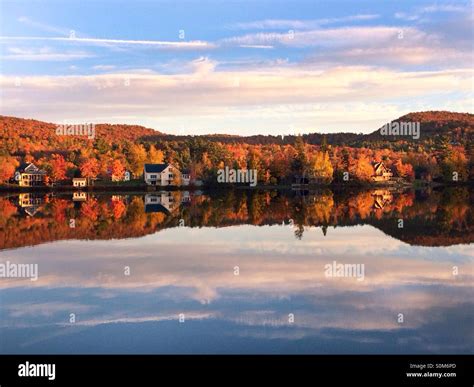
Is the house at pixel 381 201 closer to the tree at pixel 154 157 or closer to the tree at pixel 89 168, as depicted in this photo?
the tree at pixel 154 157

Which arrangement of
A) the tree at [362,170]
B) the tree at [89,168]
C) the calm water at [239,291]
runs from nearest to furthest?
the calm water at [239,291] < the tree at [362,170] < the tree at [89,168]

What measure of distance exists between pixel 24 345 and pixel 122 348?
199 centimetres

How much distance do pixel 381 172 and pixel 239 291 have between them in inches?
3680

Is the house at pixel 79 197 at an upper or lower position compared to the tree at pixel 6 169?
lower

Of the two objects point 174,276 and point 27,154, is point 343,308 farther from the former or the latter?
point 27,154

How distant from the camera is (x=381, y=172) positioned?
4122 inches

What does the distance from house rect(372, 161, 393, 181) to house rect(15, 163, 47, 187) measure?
5560cm

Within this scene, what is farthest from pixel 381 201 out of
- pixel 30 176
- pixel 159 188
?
pixel 30 176

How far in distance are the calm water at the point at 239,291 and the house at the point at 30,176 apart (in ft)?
220

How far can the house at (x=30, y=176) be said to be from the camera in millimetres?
92625

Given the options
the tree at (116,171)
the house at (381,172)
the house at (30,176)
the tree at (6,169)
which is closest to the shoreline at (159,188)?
the tree at (6,169)

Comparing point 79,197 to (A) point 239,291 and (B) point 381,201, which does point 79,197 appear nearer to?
(B) point 381,201
